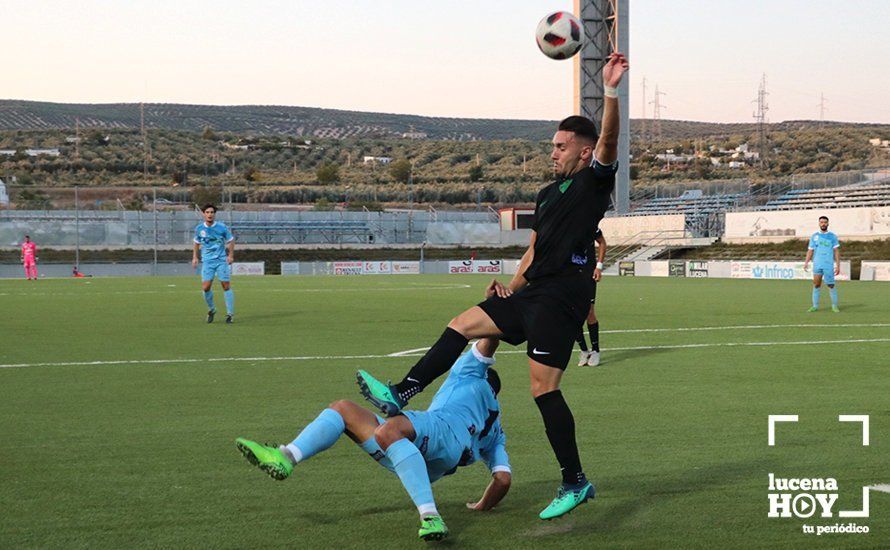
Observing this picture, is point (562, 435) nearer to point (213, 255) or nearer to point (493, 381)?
point (493, 381)

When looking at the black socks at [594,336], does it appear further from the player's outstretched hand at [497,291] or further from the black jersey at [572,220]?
the black jersey at [572,220]

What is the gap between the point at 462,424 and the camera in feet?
18.7

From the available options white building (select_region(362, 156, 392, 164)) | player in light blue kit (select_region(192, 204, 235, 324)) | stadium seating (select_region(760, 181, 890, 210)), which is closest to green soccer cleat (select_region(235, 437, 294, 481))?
player in light blue kit (select_region(192, 204, 235, 324))

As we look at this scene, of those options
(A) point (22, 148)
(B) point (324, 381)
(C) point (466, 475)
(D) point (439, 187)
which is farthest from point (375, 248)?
(A) point (22, 148)

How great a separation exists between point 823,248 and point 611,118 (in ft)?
66.9

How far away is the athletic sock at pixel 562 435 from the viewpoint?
5.85 meters

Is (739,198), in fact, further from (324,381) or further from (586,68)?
(324,381)

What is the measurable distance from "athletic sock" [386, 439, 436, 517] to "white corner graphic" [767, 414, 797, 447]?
11.6 ft

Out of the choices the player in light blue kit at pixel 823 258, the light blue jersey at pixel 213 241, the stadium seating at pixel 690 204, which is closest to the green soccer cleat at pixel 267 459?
the light blue jersey at pixel 213 241

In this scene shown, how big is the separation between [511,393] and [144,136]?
156 metres

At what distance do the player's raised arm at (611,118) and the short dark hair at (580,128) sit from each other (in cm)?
9

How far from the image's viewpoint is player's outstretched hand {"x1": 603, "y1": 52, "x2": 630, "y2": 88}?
6.08m

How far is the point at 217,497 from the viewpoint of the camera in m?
6.20

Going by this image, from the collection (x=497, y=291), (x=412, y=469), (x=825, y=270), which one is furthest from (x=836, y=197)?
(x=412, y=469)
